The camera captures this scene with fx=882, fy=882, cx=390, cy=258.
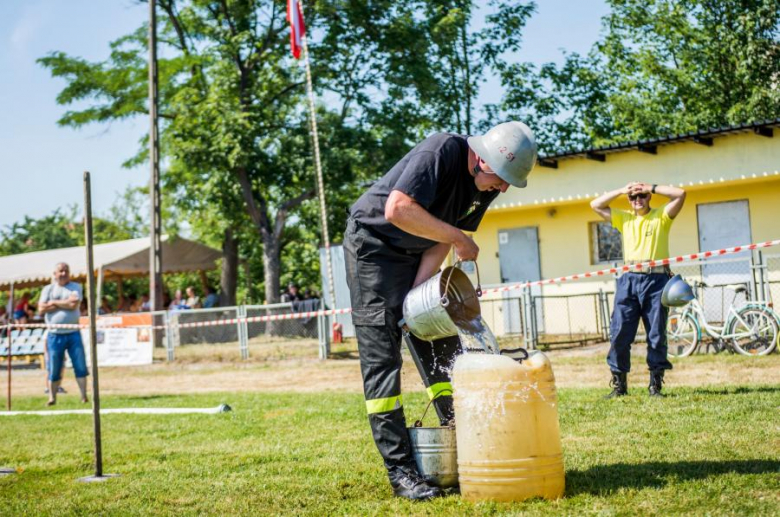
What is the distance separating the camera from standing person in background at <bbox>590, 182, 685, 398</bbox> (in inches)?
313

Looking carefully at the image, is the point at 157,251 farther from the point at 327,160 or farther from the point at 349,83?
the point at 349,83

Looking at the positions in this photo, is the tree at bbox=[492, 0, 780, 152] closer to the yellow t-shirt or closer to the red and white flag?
the red and white flag

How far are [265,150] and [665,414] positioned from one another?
21203 mm

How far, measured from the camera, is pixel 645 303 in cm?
801

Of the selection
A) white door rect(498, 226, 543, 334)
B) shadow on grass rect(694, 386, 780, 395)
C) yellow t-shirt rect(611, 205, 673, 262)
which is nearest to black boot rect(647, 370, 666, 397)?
shadow on grass rect(694, 386, 780, 395)

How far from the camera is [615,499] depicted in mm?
4070

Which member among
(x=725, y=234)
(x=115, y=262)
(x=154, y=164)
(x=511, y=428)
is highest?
(x=154, y=164)

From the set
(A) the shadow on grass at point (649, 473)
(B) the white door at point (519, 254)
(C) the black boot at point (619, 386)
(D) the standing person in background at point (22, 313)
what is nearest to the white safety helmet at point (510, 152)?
(A) the shadow on grass at point (649, 473)

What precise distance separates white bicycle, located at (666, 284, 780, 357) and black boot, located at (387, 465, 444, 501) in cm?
829

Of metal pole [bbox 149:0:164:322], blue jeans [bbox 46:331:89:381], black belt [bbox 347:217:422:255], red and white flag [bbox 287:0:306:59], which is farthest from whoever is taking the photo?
metal pole [bbox 149:0:164:322]

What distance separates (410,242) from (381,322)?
44cm

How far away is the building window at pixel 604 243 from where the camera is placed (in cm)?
1866

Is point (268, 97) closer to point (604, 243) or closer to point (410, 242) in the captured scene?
point (604, 243)

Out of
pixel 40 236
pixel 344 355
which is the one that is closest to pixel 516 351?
pixel 344 355
